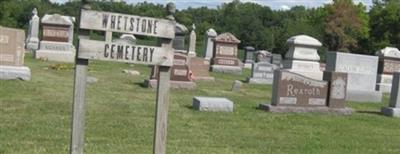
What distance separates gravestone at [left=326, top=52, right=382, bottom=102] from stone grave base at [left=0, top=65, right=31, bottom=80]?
8412 mm

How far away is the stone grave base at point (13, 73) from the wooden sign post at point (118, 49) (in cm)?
966

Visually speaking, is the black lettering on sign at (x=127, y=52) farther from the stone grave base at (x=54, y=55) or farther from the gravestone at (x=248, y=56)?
the gravestone at (x=248, y=56)

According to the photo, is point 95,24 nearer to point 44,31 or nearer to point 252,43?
point 44,31

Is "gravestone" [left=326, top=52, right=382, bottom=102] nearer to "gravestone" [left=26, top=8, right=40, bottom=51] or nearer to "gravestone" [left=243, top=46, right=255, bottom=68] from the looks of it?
"gravestone" [left=26, top=8, right=40, bottom=51]

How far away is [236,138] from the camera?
9.27 m

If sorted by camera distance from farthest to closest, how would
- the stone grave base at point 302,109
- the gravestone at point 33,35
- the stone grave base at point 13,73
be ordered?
the gravestone at point 33,35 → the stone grave base at point 13,73 → the stone grave base at point 302,109

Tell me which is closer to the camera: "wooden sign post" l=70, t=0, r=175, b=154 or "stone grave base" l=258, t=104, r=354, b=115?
"wooden sign post" l=70, t=0, r=175, b=154

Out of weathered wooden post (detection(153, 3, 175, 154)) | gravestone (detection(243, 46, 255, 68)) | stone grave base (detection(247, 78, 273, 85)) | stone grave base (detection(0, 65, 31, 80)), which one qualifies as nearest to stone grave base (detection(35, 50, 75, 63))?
stone grave base (detection(247, 78, 273, 85))

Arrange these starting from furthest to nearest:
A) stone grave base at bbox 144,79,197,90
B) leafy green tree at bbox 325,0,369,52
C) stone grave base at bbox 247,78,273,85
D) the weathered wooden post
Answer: leafy green tree at bbox 325,0,369,52 → stone grave base at bbox 247,78,273,85 → stone grave base at bbox 144,79,197,90 → the weathered wooden post

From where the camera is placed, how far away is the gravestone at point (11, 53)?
14859 mm

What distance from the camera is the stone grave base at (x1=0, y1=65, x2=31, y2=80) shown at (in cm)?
1483

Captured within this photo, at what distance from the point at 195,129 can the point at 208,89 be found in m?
7.80

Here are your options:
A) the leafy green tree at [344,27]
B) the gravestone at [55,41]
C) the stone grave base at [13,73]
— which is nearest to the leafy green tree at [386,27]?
the leafy green tree at [344,27]

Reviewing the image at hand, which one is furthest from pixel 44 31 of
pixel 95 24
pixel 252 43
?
pixel 252 43
